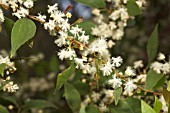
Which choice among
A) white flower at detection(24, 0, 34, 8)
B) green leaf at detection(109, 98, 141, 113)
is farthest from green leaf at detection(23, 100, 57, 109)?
white flower at detection(24, 0, 34, 8)

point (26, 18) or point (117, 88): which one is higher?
point (26, 18)

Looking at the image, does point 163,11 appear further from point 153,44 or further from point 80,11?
point 153,44

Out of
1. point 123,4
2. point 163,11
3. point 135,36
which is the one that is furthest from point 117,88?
point 163,11

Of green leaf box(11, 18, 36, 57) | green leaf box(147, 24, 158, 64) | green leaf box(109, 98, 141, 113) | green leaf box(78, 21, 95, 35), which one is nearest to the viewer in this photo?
green leaf box(11, 18, 36, 57)

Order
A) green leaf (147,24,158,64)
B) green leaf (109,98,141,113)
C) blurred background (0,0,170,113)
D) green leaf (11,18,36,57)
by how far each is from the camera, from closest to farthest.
Answer: 1. green leaf (11,18,36,57)
2. green leaf (109,98,141,113)
3. green leaf (147,24,158,64)
4. blurred background (0,0,170,113)

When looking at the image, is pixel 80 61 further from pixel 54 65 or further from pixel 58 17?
pixel 54 65

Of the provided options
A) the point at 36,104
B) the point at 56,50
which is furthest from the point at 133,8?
the point at 56,50

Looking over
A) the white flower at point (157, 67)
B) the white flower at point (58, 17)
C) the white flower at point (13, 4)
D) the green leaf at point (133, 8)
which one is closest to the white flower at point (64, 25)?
the white flower at point (58, 17)

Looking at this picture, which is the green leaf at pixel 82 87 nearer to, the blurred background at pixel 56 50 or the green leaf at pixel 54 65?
the blurred background at pixel 56 50

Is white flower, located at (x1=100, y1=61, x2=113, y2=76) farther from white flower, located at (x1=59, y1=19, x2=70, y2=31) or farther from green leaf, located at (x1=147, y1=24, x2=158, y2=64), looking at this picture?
green leaf, located at (x1=147, y1=24, x2=158, y2=64)
